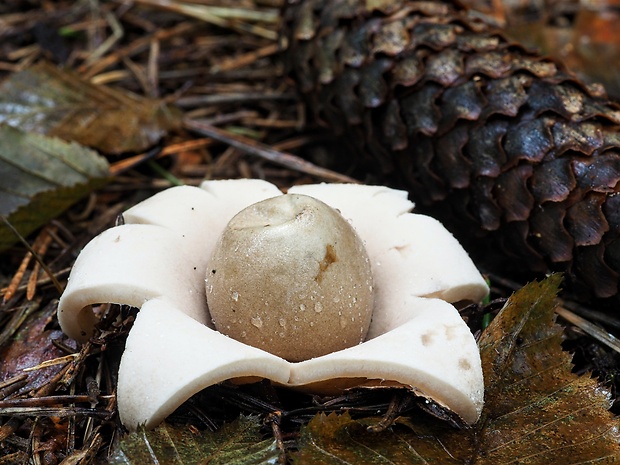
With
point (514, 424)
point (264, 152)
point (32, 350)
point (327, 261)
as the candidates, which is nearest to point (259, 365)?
point (327, 261)

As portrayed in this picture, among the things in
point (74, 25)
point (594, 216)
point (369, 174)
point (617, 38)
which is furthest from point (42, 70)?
point (617, 38)

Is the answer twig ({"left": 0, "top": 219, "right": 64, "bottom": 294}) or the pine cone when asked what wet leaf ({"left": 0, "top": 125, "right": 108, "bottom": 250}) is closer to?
twig ({"left": 0, "top": 219, "right": 64, "bottom": 294})

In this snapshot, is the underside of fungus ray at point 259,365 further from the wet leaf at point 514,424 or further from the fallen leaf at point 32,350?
the fallen leaf at point 32,350

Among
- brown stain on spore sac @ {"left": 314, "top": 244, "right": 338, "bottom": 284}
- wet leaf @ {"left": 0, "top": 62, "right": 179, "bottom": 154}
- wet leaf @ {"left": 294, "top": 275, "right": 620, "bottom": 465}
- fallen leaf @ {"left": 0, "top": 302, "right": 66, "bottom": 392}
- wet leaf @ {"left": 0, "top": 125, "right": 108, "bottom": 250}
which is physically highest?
brown stain on spore sac @ {"left": 314, "top": 244, "right": 338, "bottom": 284}

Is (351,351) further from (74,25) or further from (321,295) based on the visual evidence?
(74,25)

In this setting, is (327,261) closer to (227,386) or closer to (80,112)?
(227,386)

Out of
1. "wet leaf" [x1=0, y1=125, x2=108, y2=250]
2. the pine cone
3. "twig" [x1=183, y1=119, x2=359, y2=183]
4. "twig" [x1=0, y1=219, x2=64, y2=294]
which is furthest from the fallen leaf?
the pine cone
